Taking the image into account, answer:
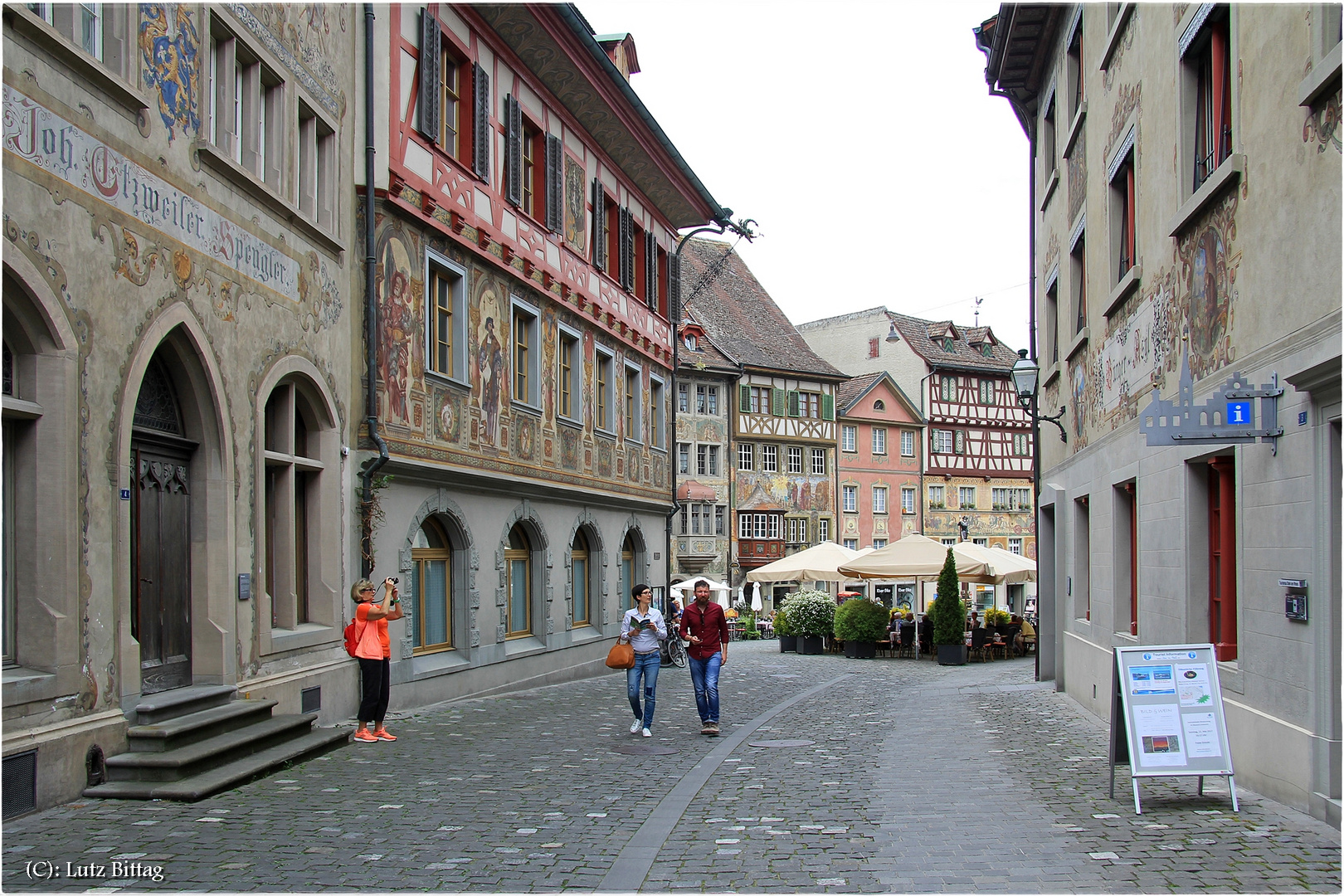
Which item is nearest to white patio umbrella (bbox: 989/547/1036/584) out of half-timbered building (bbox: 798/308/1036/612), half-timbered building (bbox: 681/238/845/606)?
half-timbered building (bbox: 681/238/845/606)

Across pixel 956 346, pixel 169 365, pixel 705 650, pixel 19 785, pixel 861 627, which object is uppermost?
pixel 956 346

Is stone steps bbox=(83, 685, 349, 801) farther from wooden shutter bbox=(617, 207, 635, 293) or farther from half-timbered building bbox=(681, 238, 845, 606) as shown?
half-timbered building bbox=(681, 238, 845, 606)

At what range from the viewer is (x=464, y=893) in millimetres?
5953

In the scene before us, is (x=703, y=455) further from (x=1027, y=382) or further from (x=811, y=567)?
(x=1027, y=382)

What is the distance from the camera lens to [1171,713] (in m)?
7.96

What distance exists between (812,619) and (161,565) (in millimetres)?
21108

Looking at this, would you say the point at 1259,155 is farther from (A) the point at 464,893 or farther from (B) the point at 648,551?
(B) the point at 648,551

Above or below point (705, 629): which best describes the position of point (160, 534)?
above

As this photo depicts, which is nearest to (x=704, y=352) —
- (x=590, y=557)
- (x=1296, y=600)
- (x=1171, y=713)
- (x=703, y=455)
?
(x=703, y=455)

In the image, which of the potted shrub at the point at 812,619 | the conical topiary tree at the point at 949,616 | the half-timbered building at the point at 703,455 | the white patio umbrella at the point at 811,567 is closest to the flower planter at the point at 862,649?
the potted shrub at the point at 812,619

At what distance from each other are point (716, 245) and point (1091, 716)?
4707 centimetres

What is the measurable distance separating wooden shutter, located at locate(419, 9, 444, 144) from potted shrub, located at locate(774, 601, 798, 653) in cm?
1773

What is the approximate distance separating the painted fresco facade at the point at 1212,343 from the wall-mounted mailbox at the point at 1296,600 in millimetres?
52

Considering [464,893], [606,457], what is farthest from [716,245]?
[464,893]
